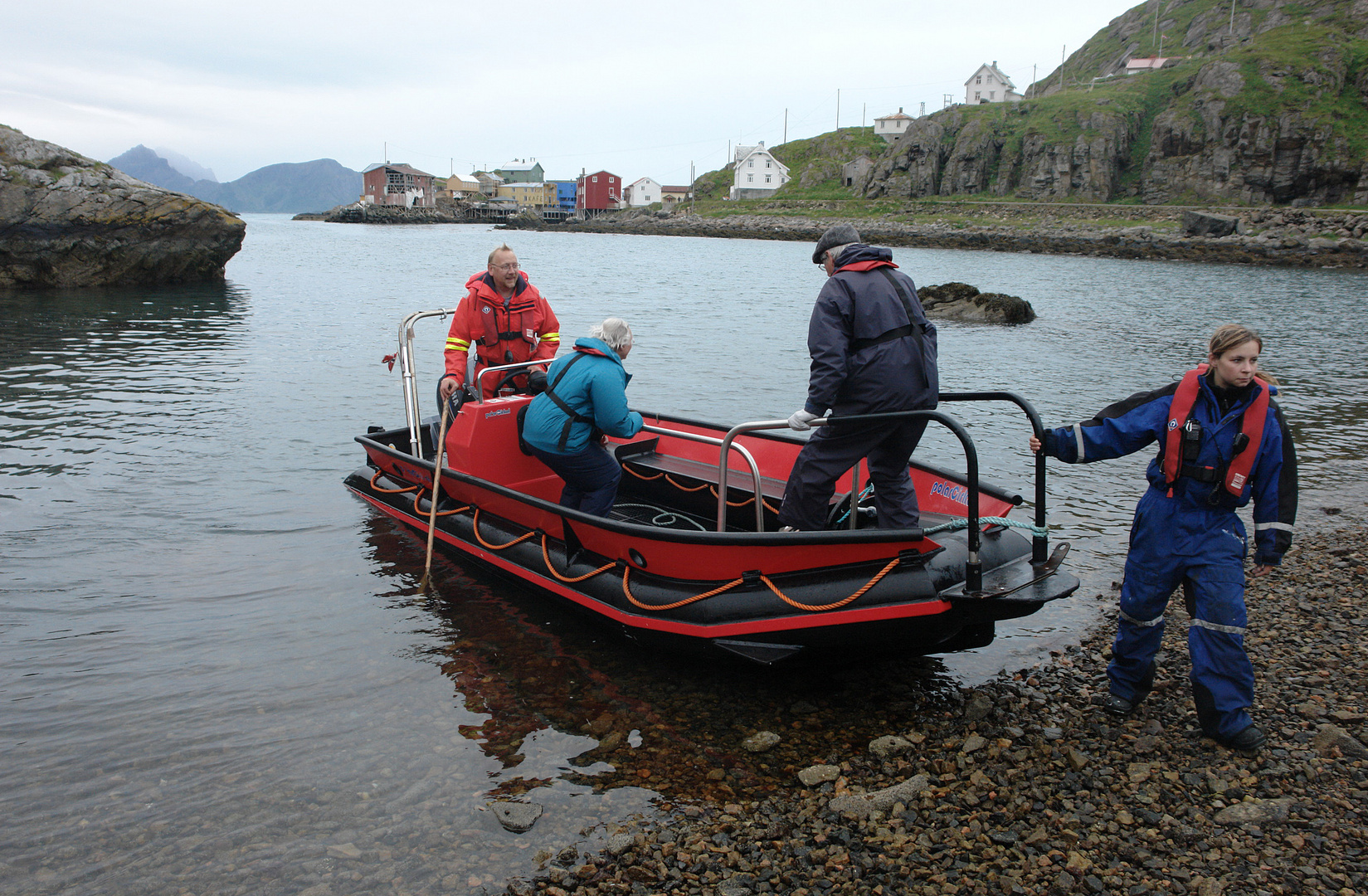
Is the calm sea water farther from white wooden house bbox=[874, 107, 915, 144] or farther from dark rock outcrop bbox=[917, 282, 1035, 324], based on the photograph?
white wooden house bbox=[874, 107, 915, 144]

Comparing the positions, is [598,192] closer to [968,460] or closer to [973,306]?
[973,306]

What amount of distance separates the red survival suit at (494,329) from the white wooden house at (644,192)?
112006 millimetres

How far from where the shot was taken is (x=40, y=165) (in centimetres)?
2180

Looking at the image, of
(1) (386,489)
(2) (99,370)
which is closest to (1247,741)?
(1) (386,489)

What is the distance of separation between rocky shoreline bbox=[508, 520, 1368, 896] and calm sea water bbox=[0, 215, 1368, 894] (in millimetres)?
345

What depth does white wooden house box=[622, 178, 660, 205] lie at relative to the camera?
114 m

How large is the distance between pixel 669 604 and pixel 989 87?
4155 inches

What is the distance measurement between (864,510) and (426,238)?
77.3m

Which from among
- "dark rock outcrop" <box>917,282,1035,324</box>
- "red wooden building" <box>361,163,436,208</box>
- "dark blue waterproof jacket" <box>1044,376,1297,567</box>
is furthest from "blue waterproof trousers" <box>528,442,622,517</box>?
"red wooden building" <box>361,163,436,208</box>

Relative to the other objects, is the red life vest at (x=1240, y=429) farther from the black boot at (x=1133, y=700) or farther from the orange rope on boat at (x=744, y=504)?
the orange rope on boat at (x=744, y=504)

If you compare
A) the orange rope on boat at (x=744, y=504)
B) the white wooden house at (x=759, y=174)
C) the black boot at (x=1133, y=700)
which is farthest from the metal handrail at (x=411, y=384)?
the white wooden house at (x=759, y=174)

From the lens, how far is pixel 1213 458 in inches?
137

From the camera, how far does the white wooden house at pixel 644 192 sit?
114m

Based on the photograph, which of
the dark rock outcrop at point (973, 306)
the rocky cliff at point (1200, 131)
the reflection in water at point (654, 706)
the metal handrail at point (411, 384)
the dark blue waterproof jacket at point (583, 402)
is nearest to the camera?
the reflection in water at point (654, 706)
